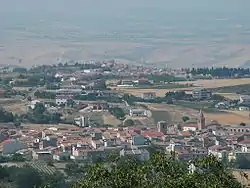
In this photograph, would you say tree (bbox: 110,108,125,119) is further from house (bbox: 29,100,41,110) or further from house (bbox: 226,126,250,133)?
house (bbox: 226,126,250,133)

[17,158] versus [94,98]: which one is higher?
[17,158]

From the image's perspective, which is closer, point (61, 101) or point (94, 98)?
point (61, 101)

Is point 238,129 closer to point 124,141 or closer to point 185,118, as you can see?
point 185,118

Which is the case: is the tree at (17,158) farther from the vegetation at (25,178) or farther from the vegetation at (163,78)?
the vegetation at (163,78)

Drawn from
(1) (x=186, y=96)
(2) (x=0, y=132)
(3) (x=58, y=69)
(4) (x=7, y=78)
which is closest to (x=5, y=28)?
(3) (x=58, y=69)

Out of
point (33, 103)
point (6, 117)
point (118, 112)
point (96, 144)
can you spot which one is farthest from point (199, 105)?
point (96, 144)

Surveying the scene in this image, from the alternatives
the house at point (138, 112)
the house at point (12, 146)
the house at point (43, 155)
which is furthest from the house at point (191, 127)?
the house at point (43, 155)

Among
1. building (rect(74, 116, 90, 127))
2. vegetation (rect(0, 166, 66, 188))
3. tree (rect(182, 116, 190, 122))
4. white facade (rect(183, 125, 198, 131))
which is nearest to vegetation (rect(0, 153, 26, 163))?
vegetation (rect(0, 166, 66, 188))
